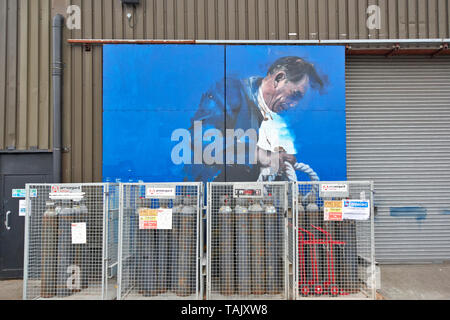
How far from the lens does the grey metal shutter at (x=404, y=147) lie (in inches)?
314

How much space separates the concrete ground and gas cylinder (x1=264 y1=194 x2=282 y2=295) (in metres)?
1.85

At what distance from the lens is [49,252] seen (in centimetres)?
562

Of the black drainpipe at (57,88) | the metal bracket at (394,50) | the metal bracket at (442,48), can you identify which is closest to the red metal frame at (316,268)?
the metal bracket at (394,50)

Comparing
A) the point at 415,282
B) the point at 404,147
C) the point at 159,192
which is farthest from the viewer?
the point at 404,147

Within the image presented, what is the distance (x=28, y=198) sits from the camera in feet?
18.4

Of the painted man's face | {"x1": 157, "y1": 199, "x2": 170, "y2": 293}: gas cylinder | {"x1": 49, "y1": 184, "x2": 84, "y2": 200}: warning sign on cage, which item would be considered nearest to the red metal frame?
{"x1": 157, "y1": 199, "x2": 170, "y2": 293}: gas cylinder

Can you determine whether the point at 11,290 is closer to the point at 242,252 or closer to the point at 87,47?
the point at 242,252

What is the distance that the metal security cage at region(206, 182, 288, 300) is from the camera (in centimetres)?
549

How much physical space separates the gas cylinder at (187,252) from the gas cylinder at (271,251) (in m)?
1.19

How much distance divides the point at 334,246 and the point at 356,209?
2.33ft

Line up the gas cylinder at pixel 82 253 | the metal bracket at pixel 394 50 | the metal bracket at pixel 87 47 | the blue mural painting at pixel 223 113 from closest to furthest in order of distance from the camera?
1. the gas cylinder at pixel 82 253
2. the blue mural painting at pixel 223 113
3. the metal bracket at pixel 87 47
4. the metal bracket at pixel 394 50

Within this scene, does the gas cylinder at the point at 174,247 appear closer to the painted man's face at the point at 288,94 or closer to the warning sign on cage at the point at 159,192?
the warning sign on cage at the point at 159,192

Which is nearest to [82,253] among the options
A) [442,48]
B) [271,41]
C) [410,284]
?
[271,41]

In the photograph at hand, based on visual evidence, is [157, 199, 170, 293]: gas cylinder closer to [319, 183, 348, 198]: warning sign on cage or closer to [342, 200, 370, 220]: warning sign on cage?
[319, 183, 348, 198]: warning sign on cage
